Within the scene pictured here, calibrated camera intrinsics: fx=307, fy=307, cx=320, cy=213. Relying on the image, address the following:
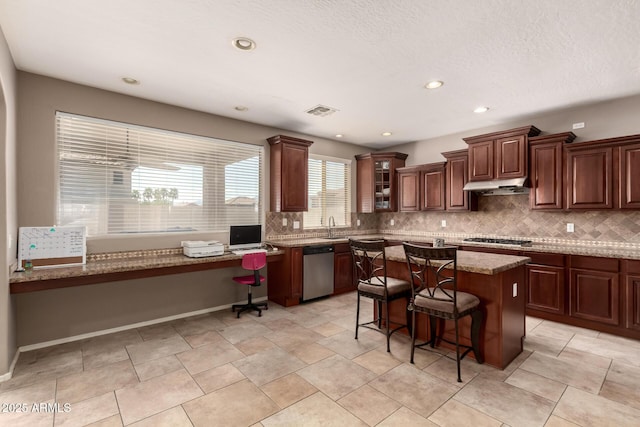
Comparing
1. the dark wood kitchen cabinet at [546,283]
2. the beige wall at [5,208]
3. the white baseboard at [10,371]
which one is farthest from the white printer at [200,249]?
the dark wood kitchen cabinet at [546,283]

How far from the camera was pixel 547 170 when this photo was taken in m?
4.07

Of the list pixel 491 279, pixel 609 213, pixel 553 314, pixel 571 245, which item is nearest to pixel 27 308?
pixel 491 279

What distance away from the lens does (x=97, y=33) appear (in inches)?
96.6

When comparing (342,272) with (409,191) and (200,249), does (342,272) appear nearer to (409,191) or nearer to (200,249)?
(409,191)

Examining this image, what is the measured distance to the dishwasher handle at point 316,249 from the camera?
4668 millimetres

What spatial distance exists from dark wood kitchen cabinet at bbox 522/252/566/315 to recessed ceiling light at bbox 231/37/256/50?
4.07 m

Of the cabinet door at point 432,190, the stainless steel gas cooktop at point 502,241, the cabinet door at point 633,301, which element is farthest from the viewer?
the cabinet door at point 432,190

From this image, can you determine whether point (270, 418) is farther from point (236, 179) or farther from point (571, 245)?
point (571, 245)

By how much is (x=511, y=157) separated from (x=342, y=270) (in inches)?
120

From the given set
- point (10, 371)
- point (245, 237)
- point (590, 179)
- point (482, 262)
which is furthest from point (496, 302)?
point (10, 371)

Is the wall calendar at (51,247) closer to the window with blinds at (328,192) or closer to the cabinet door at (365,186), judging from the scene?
the window with blinds at (328,192)

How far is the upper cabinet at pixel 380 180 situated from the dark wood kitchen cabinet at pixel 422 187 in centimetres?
15

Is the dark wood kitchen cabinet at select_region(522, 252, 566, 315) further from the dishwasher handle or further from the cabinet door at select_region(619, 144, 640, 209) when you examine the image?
the dishwasher handle

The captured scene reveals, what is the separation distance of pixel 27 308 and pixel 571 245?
6453 millimetres
